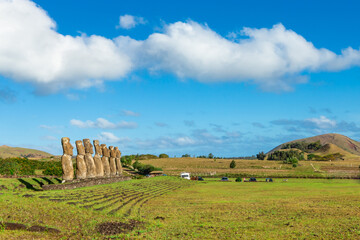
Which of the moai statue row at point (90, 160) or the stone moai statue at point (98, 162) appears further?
the stone moai statue at point (98, 162)

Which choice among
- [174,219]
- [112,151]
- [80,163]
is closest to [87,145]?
[80,163]

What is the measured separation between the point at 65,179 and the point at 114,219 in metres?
16.1

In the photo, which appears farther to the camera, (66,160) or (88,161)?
(88,161)

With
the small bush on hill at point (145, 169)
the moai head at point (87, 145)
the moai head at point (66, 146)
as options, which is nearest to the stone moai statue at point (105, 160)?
the moai head at point (87, 145)

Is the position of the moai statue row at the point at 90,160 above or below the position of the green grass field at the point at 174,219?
above

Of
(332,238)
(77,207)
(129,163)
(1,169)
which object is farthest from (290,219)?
(129,163)

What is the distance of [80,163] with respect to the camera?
1506 inches

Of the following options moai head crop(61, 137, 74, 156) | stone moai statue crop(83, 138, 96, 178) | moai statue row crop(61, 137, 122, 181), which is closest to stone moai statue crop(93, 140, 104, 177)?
moai statue row crop(61, 137, 122, 181)

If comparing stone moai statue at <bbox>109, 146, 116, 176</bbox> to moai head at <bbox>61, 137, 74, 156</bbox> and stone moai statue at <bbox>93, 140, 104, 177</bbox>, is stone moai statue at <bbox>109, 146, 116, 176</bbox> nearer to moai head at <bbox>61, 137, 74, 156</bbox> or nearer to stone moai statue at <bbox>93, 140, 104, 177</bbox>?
stone moai statue at <bbox>93, 140, 104, 177</bbox>

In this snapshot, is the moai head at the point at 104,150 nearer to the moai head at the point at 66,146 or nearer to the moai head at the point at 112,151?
the moai head at the point at 112,151

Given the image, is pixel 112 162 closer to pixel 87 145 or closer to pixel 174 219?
pixel 87 145

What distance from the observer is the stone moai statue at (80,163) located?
38.1m

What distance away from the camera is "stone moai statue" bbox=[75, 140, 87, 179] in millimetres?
38094

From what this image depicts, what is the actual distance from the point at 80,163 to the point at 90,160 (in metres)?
2.17
